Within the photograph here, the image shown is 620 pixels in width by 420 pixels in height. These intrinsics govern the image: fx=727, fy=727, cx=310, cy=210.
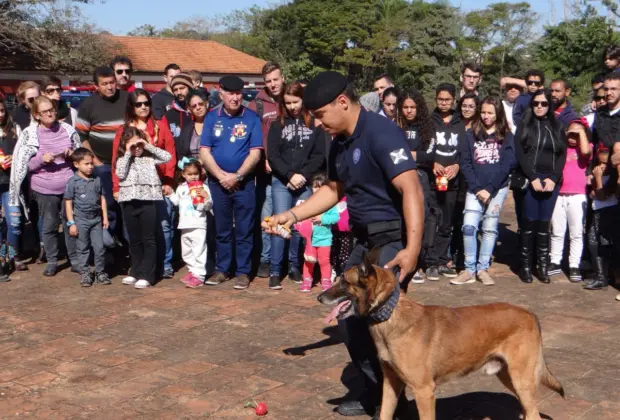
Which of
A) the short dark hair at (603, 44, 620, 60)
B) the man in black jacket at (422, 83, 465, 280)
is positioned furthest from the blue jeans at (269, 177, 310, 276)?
the short dark hair at (603, 44, 620, 60)

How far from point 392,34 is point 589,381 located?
5773cm

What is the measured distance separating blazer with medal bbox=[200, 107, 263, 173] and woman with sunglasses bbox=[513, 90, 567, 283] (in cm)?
Result: 326

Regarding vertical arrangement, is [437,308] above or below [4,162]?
below

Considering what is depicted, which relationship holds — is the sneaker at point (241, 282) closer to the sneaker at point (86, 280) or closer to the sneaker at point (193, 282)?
the sneaker at point (193, 282)

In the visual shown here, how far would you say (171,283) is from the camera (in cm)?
888

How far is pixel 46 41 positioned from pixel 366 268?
30.0 meters

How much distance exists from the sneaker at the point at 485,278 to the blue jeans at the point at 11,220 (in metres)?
5.92

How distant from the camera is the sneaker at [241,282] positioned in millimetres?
8586

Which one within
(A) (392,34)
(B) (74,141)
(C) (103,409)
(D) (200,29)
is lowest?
(C) (103,409)

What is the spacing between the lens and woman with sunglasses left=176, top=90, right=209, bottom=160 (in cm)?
919

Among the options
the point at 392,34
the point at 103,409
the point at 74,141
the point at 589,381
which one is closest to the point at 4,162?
the point at 74,141

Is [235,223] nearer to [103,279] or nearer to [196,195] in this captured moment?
[196,195]

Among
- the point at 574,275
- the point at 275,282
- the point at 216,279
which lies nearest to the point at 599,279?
the point at 574,275

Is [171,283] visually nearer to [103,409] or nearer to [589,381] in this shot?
[103,409]
